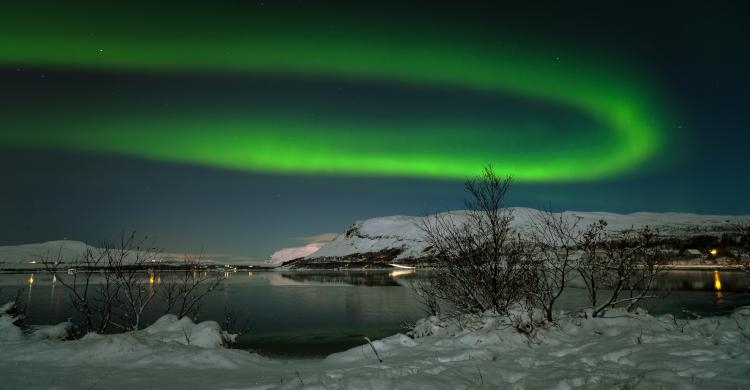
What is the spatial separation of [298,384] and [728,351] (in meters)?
8.17

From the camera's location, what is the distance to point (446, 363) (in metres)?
8.62

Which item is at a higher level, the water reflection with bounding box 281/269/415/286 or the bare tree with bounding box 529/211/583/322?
the bare tree with bounding box 529/211/583/322

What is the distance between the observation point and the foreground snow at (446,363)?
6.71 meters

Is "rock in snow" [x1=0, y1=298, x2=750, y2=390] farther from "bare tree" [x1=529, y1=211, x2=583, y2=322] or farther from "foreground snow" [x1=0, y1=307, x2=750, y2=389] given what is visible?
"bare tree" [x1=529, y1=211, x2=583, y2=322]

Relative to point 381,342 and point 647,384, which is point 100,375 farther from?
point 647,384

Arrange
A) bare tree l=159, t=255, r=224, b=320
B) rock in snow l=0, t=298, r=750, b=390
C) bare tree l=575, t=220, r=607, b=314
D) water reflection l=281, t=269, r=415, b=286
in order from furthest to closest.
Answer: water reflection l=281, t=269, r=415, b=286, bare tree l=159, t=255, r=224, b=320, bare tree l=575, t=220, r=607, b=314, rock in snow l=0, t=298, r=750, b=390

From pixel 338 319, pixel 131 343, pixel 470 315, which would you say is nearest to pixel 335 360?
pixel 131 343

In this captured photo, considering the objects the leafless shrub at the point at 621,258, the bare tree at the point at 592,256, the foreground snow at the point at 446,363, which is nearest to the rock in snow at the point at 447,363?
the foreground snow at the point at 446,363

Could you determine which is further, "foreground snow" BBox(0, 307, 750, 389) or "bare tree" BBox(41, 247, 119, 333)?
"bare tree" BBox(41, 247, 119, 333)

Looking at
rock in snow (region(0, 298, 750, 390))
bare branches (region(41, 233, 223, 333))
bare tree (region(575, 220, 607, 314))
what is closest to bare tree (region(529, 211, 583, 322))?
bare tree (region(575, 220, 607, 314))

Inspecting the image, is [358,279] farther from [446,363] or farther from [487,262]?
[446,363]

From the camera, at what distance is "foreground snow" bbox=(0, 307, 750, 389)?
6.71 metres

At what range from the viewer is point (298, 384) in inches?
250

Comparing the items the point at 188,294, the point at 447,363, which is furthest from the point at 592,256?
the point at 188,294
